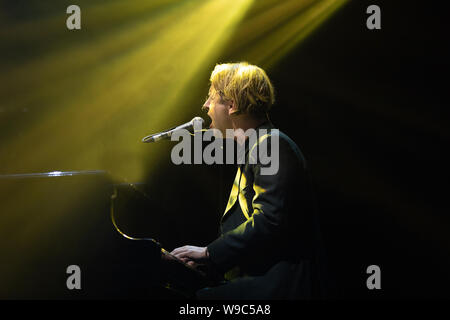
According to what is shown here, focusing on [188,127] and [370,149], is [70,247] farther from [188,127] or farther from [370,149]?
[370,149]

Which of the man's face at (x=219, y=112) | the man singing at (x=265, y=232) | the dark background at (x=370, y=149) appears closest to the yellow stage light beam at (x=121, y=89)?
the dark background at (x=370, y=149)

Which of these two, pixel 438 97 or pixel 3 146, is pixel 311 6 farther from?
pixel 3 146

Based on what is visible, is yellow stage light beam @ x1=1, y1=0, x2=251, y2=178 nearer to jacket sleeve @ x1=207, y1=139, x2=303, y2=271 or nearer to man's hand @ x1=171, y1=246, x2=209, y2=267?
man's hand @ x1=171, y1=246, x2=209, y2=267

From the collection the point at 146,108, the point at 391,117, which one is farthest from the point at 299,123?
the point at 146,108

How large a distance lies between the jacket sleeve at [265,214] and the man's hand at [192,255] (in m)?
0.09

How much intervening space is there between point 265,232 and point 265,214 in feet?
0.24

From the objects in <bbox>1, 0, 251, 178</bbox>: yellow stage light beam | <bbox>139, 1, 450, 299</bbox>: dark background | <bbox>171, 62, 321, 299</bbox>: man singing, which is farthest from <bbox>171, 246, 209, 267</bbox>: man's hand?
<bbox>1, 0, 251, 178</bbox>: yellow stage light beam

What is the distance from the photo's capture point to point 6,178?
1.76 m

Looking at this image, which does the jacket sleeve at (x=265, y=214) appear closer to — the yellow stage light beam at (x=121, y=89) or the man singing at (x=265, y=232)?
the man singing at (x=265, y=232)

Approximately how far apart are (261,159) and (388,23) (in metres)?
2.16

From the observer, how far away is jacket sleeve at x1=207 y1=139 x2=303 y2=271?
149 centimetres

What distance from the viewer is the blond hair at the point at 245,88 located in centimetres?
Result: 175

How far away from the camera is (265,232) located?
1.49 m

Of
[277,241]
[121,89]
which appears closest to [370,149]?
[277,241]
